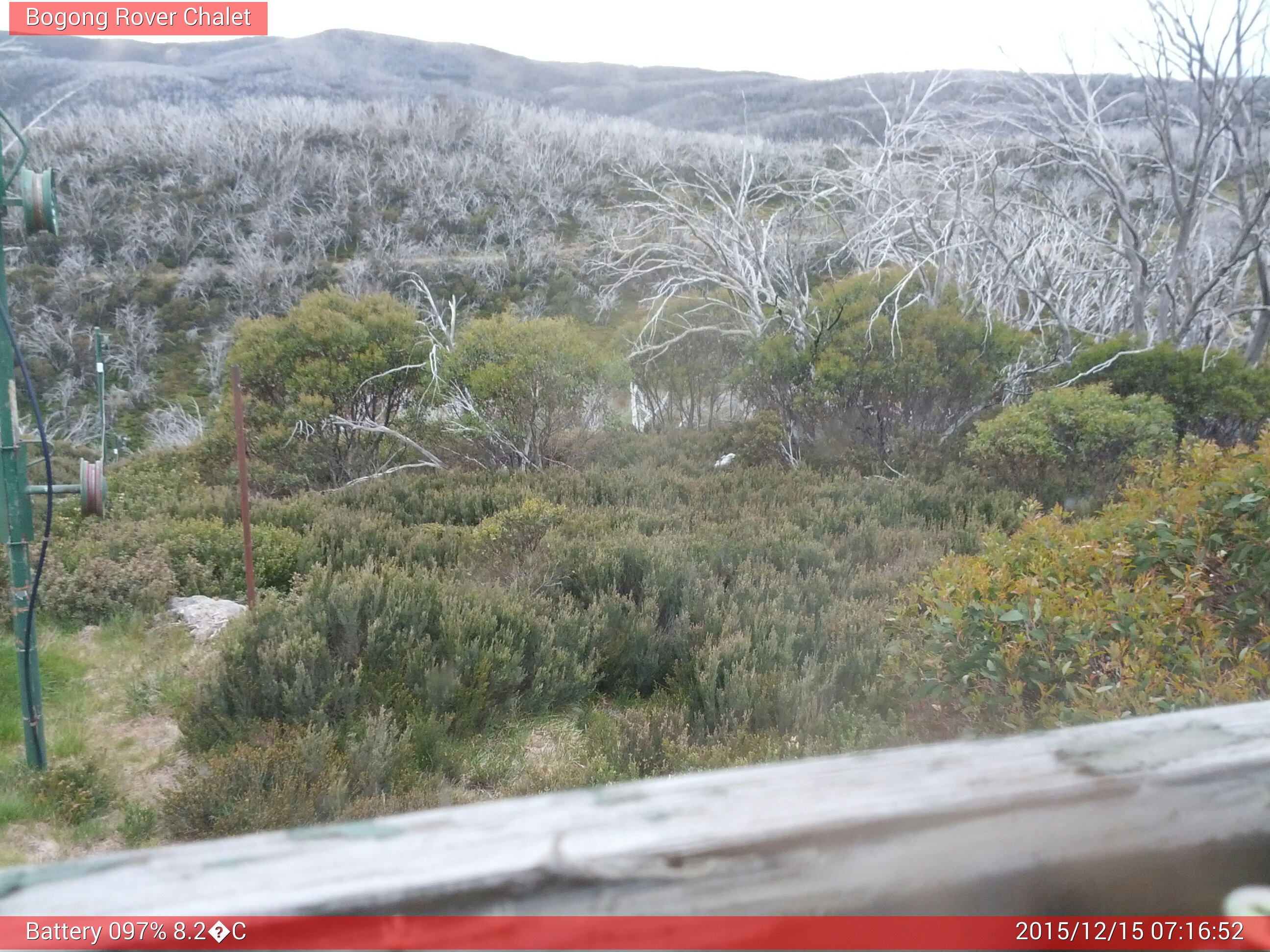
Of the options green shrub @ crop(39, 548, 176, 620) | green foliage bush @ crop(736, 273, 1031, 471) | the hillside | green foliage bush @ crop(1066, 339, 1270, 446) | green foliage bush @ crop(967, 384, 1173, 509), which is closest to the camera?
green shrub @ crop(39, 548, 176, 620)

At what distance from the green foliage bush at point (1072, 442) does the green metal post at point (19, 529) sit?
268 inches

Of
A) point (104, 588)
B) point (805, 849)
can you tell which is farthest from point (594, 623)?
point (805, 849)

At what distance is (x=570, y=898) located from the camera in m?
0.67

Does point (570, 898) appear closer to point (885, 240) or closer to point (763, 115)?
point (885, 240)

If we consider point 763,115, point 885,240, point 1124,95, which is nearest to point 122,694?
point 885,240

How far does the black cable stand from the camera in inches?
114

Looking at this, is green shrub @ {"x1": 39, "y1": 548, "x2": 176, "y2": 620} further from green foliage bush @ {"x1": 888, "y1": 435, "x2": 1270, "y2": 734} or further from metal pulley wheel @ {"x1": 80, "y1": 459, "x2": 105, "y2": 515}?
green foliage bush @ {"x1": 888, "y1": 435, "x2": 1270, "y2": 734}

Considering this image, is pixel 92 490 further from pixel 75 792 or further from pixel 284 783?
pixel 284 783

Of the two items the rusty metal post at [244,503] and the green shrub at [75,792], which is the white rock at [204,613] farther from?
the green shrub at [75,792]

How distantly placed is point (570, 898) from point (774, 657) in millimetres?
3474

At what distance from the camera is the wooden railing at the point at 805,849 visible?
66 centimetres

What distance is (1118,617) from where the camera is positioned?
9.04ft

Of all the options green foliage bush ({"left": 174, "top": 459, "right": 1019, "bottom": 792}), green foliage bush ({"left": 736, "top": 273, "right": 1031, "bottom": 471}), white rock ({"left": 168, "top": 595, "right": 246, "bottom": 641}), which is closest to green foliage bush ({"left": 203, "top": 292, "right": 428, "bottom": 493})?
green foliage bush ({"left": 174, "top": 459, "right": 1019, "bottom": 792})

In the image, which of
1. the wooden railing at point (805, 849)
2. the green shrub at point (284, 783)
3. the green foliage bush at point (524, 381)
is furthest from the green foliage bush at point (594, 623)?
the wooden railing at point (805, 849)
